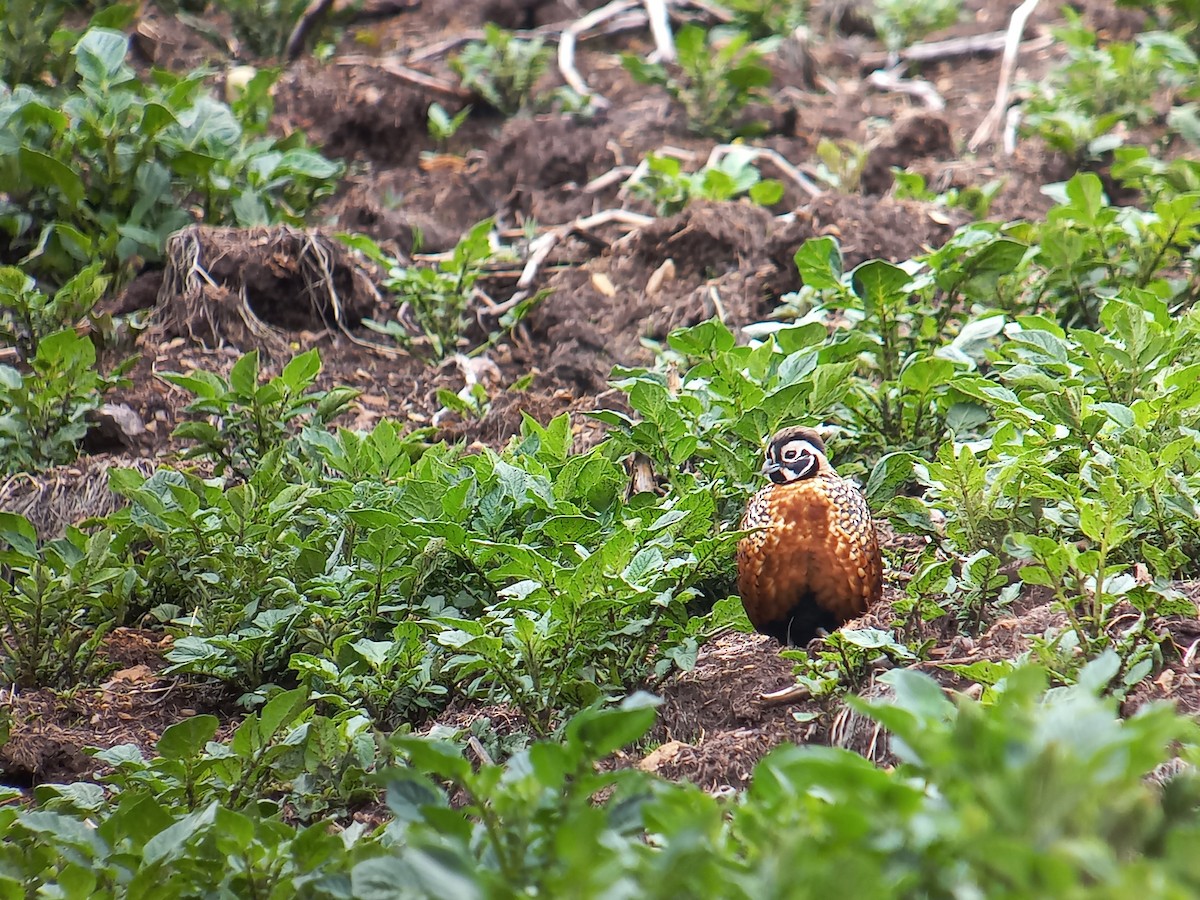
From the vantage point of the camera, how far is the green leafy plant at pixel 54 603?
3.29 meters

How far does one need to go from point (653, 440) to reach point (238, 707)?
129 cm

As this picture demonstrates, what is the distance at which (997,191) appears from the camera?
5.32 meters

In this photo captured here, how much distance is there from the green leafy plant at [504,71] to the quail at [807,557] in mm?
4102

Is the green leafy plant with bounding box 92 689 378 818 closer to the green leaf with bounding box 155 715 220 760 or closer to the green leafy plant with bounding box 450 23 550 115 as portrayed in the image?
the green leaf with bounding box 155 715 220 760

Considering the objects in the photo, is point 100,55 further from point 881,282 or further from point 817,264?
point 881,282

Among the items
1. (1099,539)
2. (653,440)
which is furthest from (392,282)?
(1099,539)

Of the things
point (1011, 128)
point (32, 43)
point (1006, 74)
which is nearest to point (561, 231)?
point (1011, 128)

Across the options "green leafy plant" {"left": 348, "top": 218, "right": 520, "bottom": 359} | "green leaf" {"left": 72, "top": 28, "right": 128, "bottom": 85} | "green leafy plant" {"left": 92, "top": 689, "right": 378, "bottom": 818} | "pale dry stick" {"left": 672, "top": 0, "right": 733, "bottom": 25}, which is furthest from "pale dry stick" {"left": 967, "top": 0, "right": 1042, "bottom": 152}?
"green leafy plant" {"left": 92, "top": 689, "right": 378, "bottom": 818}

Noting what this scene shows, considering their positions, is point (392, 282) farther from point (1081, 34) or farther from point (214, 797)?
point (1081, 34)

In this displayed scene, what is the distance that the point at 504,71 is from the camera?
6641 mm

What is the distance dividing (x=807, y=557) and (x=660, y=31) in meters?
5.09

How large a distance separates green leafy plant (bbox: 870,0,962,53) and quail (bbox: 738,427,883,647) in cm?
527

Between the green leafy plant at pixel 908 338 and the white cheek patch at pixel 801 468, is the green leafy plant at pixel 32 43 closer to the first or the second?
the green leafy plant at pixel 908 338

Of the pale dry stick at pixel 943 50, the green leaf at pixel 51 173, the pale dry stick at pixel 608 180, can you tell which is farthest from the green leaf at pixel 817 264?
the pale dry stick at pixel 943 50
